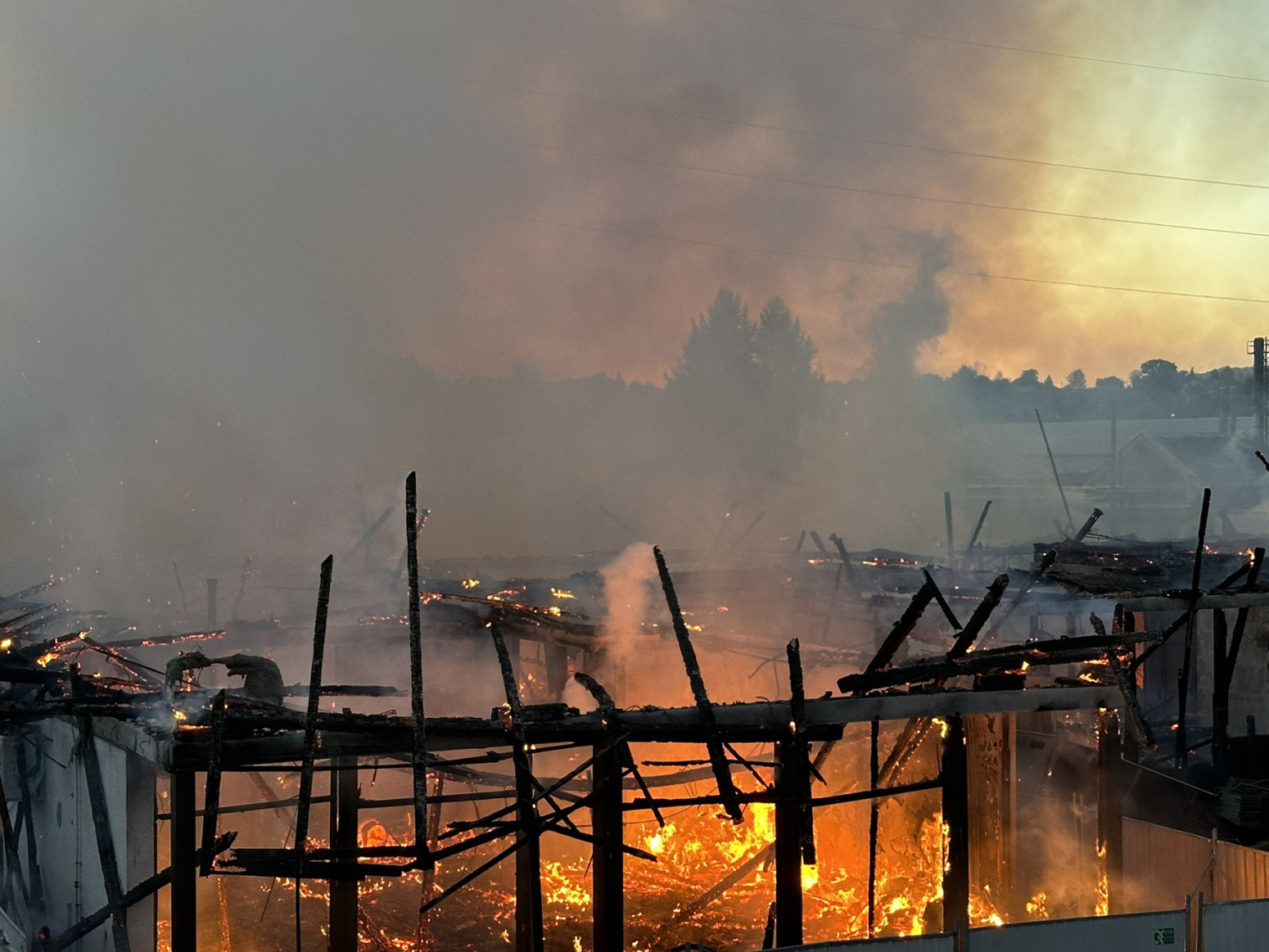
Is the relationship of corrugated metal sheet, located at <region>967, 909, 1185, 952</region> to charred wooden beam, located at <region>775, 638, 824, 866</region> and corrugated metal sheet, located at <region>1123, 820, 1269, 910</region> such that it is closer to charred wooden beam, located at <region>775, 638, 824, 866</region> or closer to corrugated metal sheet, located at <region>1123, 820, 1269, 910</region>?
charred wooden beam, located at <region>775, 638, 824, 866</region>

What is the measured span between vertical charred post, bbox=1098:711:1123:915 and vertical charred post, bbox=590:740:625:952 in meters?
6.76

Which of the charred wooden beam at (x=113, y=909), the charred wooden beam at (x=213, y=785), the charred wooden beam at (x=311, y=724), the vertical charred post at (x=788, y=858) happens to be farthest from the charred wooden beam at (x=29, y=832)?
the vertical charred post at (x=788, y=858)

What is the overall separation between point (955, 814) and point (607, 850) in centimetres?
403

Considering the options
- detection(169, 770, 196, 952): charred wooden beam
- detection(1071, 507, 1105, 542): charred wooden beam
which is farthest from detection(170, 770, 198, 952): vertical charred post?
detection(1071, 507, 1105, 542): charred wooden beam

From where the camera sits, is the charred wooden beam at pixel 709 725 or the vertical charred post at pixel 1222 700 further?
the vertical charred post at pixel 1222 700

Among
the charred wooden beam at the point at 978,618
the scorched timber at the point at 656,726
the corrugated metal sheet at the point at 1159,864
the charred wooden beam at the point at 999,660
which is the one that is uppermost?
the charred wooden beam at the point at 978,618

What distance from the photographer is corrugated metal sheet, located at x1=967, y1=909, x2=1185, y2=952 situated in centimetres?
831

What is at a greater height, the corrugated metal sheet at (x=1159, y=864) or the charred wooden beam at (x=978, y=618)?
the charred wooden beam at (x=978, y=618)

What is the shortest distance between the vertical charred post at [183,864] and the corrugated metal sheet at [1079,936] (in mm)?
6884

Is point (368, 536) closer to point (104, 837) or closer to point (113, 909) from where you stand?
point (104, 837)

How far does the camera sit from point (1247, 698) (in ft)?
63.8

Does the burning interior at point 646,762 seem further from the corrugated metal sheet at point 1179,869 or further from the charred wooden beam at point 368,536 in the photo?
the charred wooden beam at point 368,536

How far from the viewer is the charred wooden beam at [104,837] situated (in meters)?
10.1

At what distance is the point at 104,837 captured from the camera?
10.5 m
